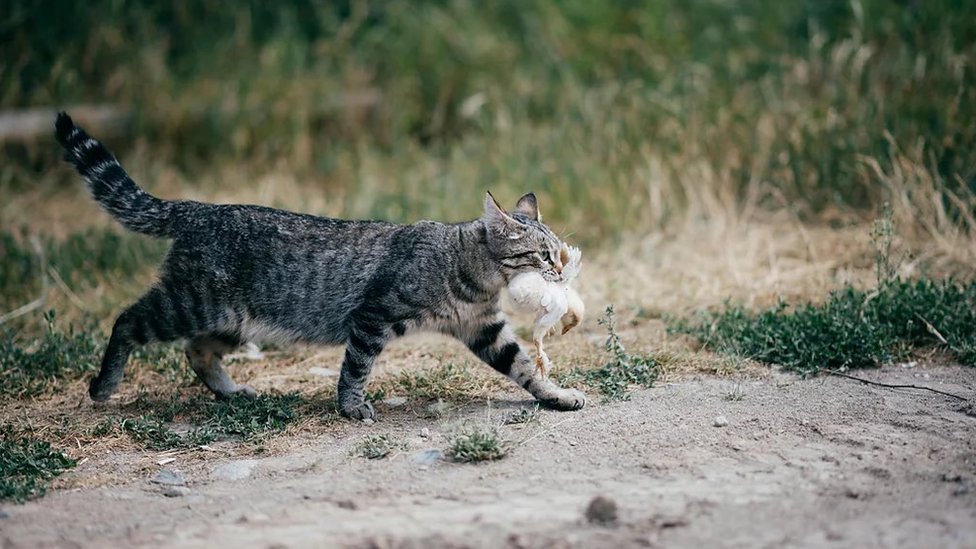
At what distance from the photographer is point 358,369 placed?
5098mm

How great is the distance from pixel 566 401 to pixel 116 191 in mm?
2496

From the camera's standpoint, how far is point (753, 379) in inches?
212

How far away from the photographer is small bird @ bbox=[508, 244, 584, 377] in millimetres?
4961

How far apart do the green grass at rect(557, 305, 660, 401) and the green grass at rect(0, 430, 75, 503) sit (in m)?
2.36

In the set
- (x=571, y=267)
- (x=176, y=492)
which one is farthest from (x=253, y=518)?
(x=571, y=267)

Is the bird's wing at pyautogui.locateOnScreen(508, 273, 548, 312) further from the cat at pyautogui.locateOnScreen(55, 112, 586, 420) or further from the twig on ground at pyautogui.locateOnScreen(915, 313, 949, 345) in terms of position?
the twig on ground at pyautogui.locateOnScreen(915, 313, 949, 345)

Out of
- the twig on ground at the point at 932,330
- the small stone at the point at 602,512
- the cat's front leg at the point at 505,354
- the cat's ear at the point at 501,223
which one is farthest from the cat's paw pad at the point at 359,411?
the twig on ground at the point at 932,330

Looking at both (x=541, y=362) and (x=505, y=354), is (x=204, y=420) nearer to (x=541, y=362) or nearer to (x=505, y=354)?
(x=505, y=354)

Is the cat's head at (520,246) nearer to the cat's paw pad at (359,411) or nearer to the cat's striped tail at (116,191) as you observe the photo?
the cat's paw pad at (359,411)

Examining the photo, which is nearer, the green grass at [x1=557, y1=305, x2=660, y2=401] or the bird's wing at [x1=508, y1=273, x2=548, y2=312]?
the bird's wing at [x1=508, y1=273, x2=548, y2=312]

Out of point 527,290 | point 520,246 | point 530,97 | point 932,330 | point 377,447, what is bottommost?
point 377,447

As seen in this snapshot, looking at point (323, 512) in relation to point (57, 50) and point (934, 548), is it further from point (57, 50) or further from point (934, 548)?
point (57, 50)

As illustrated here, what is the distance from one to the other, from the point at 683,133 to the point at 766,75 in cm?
98

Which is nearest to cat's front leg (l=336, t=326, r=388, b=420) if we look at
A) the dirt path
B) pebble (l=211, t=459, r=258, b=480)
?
the dirt path
